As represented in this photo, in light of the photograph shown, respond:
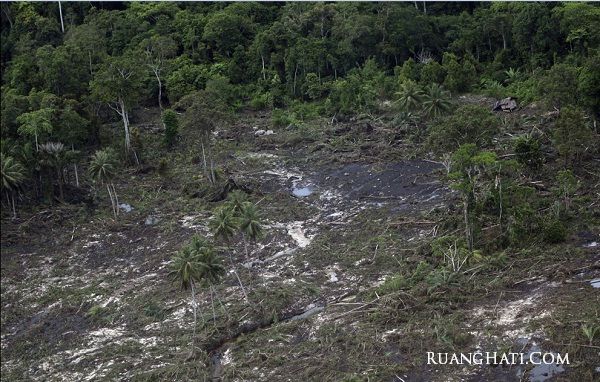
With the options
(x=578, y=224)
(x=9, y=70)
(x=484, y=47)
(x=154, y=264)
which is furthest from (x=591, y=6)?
(x=9, y=70)

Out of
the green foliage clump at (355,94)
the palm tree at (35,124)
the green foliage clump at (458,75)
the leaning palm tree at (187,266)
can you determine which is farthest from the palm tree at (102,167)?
the green foliage clump at (458,75)

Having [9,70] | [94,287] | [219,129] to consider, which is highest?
[9,70]

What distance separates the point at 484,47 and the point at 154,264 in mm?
40016

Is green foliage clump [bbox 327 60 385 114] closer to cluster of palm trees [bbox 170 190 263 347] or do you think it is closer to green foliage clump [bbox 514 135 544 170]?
green foliage clump [bbox 514 135 544 170]

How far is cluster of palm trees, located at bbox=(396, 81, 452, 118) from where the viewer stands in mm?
53438

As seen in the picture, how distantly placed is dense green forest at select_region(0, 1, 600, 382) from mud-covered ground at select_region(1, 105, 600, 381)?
0.44ft

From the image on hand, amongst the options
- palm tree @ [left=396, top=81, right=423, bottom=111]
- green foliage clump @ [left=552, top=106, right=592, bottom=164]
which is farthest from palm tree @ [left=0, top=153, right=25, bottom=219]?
green foliage clump @ [left=552, top=106, right=592, bottom=164]

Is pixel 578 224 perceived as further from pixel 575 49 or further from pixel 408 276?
pixel 575 49

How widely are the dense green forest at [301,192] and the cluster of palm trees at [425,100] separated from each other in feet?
0.53

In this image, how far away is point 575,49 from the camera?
62500 mm

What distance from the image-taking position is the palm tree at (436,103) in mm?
53375

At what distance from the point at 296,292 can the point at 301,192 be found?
13252 mm

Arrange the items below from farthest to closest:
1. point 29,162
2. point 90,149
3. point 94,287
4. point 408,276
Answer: point 90,149 < point 29,162 < point 94,287 < point 408,276

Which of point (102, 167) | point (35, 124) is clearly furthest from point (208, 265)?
point (35, 124)
